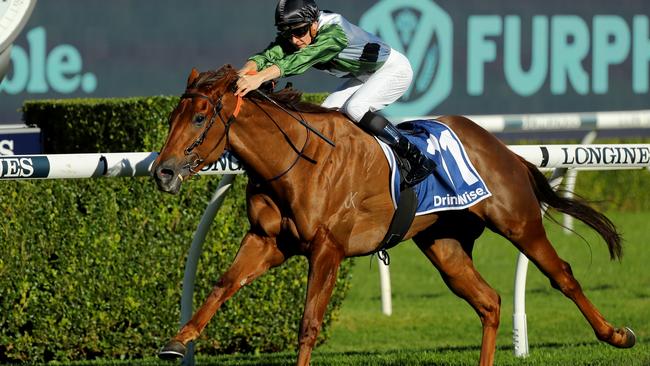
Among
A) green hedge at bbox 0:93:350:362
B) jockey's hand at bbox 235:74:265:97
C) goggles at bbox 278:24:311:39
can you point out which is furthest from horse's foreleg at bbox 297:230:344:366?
green hedge at bbox 0:93:350:362

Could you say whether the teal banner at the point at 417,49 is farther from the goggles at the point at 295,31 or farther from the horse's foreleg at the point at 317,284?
the horse's foreleg at the point at 317,284

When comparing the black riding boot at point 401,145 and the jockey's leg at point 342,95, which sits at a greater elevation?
the jockey's leg at point 342,95

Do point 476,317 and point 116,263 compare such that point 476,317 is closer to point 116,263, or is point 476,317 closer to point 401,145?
point 116,263

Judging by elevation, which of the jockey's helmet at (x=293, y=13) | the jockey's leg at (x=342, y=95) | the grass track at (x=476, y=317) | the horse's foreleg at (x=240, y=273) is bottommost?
the grass track at (x=476, y=317)

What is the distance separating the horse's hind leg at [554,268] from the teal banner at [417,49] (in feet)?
16.8

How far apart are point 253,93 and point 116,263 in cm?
183

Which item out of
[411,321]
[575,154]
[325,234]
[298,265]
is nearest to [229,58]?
[411,321]

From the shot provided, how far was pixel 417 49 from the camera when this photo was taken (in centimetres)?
1120

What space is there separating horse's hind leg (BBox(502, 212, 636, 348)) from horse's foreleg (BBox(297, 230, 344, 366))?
100 cm

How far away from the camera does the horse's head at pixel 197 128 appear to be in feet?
14.9

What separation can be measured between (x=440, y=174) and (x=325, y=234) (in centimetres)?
69

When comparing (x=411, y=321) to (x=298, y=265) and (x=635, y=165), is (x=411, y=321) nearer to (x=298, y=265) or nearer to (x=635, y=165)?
(x=298, y=265)

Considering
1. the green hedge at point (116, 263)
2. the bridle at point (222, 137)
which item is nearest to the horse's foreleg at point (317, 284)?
the bridle at point (222, 137)

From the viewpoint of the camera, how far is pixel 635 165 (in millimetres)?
6000
